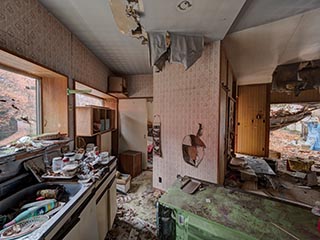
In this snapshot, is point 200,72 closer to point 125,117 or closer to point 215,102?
point 215,102

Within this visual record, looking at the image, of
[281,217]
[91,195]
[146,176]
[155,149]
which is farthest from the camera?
[146,176]

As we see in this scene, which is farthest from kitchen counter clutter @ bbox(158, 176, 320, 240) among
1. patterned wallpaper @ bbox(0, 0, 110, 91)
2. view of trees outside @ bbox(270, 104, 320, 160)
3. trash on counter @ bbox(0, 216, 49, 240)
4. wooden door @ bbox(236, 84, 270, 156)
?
view of trees outside @ bbox(270, 104, 320, 160)

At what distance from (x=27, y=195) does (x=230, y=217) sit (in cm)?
158

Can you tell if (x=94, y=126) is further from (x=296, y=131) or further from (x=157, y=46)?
(x=296, y=131)

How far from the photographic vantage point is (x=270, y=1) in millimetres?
1614

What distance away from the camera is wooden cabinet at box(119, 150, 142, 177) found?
13.1 ft

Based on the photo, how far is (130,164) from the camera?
3.99 metres

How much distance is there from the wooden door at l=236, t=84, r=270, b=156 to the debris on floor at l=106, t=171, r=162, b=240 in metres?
3.89

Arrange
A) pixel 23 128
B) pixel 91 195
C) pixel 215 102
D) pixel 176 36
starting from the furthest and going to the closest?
pixel 215 102
pixel 176 36
pixel 23 128
pixel 91 195

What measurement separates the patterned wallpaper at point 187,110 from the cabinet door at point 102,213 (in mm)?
1274

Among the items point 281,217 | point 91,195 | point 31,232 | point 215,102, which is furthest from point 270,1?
point 31,232

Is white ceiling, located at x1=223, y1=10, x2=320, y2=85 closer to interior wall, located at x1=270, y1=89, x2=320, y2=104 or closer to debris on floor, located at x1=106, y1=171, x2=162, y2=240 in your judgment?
interior wall, located at x1=270, y1=89, x2=320, y2=104

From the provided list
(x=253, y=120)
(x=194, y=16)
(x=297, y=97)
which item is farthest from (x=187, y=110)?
(x=297, y=97)

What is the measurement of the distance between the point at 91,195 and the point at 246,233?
117cm
